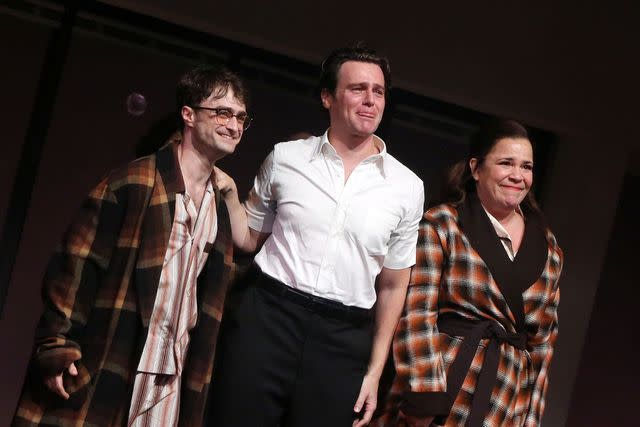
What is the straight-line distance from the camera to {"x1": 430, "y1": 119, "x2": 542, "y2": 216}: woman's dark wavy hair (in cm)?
308

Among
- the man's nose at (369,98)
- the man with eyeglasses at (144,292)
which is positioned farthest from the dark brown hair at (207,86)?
the man's nose at (369,98)

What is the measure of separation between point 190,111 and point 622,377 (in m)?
3.28

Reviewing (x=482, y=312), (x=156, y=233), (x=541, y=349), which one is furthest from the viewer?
(x=541, y=349)

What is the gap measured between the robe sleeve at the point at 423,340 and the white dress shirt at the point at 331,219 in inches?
3.7

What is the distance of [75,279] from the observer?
2.49m

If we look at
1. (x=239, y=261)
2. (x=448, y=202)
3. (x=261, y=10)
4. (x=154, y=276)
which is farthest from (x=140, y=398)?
(x=261, y=10)

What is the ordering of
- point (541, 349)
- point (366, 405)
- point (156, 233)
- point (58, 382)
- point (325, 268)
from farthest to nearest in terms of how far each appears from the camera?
point (541, 349), point (366, 405), point (325, 268), point (156, 233), point (58, 382)

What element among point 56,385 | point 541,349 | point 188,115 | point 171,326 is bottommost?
point 56,385

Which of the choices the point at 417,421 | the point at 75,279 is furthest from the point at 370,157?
the point at 75,279

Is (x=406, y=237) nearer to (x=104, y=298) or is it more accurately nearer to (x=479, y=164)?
(x=479, y=164)

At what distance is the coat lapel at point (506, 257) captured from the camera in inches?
115

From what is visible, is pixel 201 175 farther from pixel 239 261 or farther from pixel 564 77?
pixel 564 77

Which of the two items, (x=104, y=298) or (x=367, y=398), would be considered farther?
(x=367, y=398)

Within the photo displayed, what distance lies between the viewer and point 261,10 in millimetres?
3867
